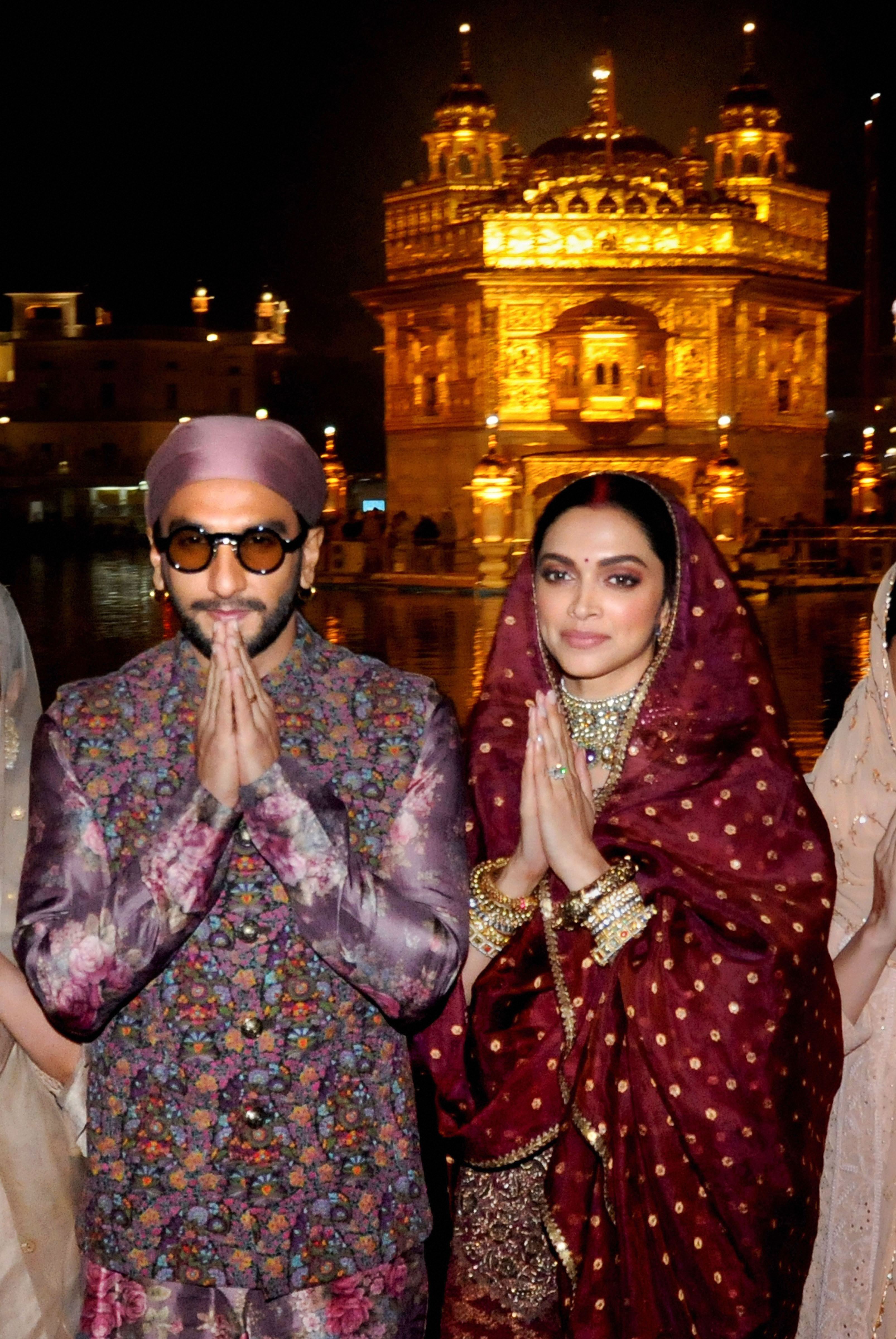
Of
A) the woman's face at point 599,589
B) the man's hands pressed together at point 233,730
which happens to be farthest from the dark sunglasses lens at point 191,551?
the woman's face at point 599,589

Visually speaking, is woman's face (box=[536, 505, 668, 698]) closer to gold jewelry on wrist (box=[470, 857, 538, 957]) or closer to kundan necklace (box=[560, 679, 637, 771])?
kundan necklace (box=[560, 679, 637, 771])

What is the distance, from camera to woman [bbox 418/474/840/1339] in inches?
101

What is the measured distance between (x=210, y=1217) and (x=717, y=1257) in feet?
2.81

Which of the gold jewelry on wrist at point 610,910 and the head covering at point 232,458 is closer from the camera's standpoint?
the head covering at point 232,458

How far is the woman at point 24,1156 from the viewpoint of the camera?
2.63m

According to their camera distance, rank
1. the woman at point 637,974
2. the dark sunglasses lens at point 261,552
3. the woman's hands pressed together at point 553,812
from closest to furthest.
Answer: the dark sunglasses lens at point 261,552
the woman's hands pressed together at point 553,812
the woman at point 637,974

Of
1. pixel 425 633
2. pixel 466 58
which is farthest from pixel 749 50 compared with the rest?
pixel 425 633

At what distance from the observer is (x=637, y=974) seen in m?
2.58

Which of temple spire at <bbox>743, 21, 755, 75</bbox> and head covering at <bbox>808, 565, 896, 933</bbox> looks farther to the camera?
temple spire at <bbox>743, 21, 755, 75</bbox>

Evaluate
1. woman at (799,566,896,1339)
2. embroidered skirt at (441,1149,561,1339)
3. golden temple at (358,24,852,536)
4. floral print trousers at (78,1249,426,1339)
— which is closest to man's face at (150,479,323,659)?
floral print trousers at (78,1249,426,1339)

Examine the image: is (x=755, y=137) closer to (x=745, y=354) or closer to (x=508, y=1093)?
(x=745, y=354)

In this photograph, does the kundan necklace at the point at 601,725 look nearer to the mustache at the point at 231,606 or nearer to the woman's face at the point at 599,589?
the woman's face at the point at 599,589

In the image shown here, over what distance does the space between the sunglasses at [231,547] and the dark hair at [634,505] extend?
0.61 m

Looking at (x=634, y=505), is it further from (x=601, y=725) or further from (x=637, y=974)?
(x=637, y=974)
